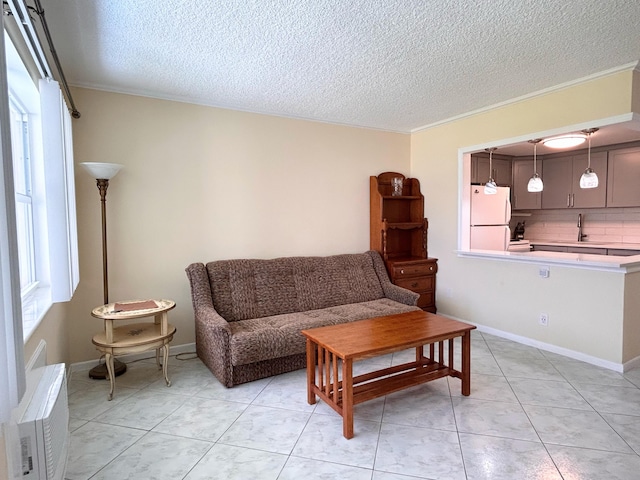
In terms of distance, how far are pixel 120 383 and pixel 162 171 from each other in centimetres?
185

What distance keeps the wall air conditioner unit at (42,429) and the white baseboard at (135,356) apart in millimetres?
1267

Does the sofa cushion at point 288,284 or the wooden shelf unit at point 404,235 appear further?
the wooden shelf unit at point 404,235

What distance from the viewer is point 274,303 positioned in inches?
142

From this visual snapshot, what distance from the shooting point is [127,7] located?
6.62 ft

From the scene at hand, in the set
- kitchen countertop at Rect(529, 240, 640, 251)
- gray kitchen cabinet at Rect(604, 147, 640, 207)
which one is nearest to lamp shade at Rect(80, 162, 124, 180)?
kitchen countertop at Rect(529, 240, 640, 251)

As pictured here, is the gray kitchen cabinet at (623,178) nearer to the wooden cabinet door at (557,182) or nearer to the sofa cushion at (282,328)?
the wooden cabinet door at (557,182)

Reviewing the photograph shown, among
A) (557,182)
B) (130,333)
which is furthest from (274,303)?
(557,182)

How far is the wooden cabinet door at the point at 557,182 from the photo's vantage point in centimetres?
531

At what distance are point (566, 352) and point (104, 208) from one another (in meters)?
4.28

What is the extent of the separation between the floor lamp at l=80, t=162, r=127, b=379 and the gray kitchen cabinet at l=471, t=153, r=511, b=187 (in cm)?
441

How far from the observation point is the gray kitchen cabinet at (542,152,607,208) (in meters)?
4.94

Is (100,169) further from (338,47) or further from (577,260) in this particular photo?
(577,260)

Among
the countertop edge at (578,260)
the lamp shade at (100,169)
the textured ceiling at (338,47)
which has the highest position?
the textured ceiling at (338,47)

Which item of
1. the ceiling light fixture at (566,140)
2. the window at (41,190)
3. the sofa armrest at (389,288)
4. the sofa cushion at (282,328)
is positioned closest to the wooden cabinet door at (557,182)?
the ceiling light fixture at (566,140)
